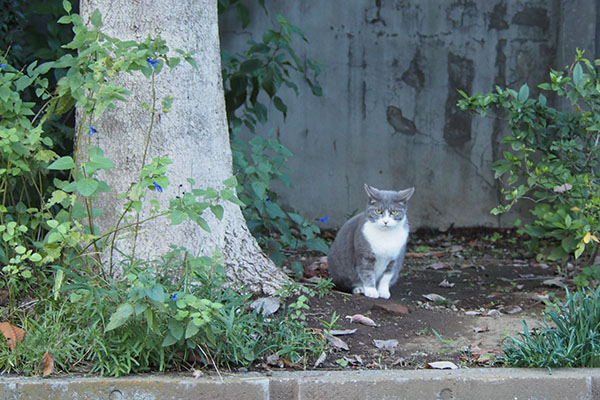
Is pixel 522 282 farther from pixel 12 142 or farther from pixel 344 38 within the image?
pixel 12 142

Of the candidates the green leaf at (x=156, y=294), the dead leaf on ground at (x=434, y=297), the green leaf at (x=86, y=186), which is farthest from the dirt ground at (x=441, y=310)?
the green leaf at (x=86, y=186)

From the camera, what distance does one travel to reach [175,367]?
3389mm

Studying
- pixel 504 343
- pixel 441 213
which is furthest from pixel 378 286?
pixel 441 213

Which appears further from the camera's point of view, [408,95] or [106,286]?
[408,95]

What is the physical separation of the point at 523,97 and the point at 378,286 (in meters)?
1.64

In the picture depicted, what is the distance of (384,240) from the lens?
498 centimetres

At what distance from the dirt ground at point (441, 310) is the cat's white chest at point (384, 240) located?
294 mm

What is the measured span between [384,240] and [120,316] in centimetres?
232

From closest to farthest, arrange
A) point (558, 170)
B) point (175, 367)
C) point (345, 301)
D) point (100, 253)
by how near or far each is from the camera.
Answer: point (175, 367) < point (100, 253) < point (345, 301) < point (558, 170)

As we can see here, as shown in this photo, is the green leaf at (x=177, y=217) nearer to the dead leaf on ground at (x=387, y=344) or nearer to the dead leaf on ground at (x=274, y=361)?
the dead leaf on ground at (x=274, y=361)

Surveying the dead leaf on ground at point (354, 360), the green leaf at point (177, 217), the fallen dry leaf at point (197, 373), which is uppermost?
the green leaf at point (177, 217)

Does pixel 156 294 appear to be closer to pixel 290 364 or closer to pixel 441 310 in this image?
pixel 290 364

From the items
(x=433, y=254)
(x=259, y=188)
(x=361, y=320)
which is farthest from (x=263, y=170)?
(x=433, y=254)

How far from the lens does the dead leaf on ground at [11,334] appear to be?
340 centimetres
